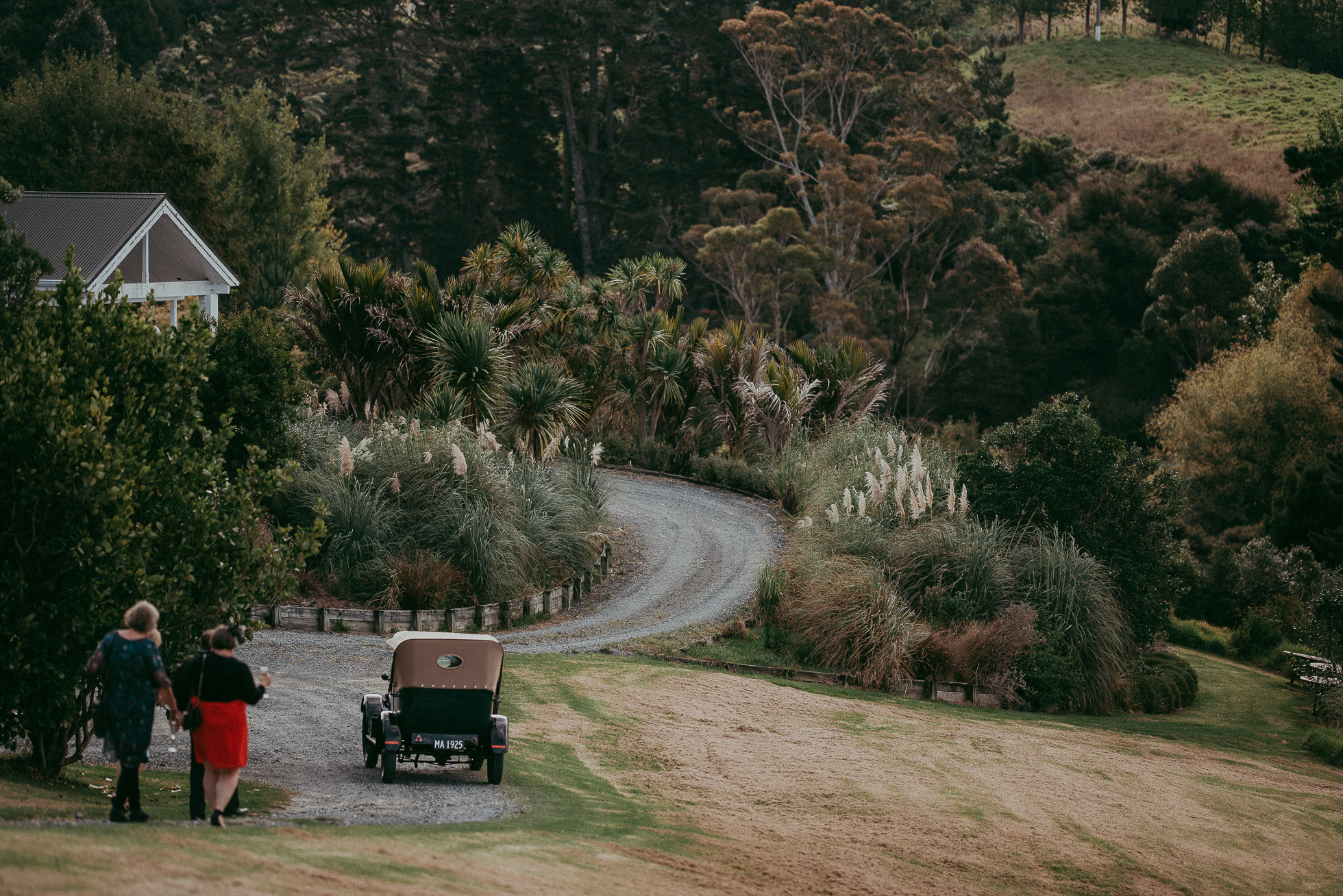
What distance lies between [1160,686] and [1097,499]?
295cm

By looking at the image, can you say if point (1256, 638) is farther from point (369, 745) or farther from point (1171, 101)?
point (1171, 101)

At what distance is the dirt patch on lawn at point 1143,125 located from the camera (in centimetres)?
6525

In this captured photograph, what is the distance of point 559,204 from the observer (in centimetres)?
6006

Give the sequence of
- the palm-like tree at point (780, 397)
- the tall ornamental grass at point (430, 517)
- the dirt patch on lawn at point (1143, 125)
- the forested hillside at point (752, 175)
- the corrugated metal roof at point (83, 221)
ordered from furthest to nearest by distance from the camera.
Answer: the dirt patch on lawn at point (1143, 125) → the forested hillside at point (752, 175) → the palm-like tree at point (780, 397) → the corrugated metal roof at point (83, 221) → the tall ornamental grass at point (430, 517)

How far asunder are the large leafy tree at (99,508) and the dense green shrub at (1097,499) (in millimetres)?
12531

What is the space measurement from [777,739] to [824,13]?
135 feet

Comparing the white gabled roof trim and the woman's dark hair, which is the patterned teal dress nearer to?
the woman's dark hair

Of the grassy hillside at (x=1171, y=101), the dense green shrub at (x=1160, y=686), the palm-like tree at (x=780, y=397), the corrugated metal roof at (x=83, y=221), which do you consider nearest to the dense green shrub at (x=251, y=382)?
the corrugated metal roof at (x=83, y=221)

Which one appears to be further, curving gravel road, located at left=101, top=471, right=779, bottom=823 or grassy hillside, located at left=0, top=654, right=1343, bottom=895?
curving gravel road, located at left=101, top=471, right=779, bottom=823

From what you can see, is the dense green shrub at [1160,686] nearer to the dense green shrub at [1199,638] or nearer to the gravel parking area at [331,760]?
the dense green shrub at [1199,638]

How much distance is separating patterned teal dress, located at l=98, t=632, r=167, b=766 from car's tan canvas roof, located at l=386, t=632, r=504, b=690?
7.59 ft

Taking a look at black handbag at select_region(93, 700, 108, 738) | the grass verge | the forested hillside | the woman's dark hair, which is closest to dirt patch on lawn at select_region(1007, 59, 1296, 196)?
the forested hillside

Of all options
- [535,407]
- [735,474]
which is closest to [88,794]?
[535,407]

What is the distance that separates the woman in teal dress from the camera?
22.0ft
